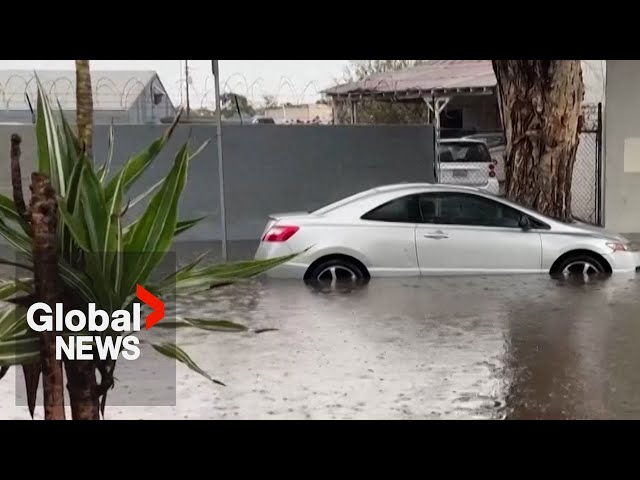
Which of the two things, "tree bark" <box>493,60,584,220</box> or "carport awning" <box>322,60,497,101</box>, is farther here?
"carport awning" <box>322,60,497,101</box>

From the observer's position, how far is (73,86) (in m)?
14.0

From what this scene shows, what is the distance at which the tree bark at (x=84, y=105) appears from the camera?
4453 mm

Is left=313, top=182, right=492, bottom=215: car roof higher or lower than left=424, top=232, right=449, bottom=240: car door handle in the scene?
higher

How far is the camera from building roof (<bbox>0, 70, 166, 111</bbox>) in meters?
13.3

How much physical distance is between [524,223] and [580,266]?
33.8 inches

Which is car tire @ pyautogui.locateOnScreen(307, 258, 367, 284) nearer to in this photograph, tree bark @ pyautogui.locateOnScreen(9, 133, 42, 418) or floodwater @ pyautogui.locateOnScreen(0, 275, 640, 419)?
floodwater @ pyautogui.locateOnScreen(0, 275, 640, 419)

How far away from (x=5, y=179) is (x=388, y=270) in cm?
696

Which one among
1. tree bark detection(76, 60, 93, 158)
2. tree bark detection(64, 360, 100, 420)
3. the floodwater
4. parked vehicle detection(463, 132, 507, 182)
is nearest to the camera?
tree bark detection(64, 360, 100, 420)

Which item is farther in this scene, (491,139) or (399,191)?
(491,139)

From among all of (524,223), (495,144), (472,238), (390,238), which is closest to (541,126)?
(524,223)

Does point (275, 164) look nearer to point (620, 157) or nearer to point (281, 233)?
point (281, 233)

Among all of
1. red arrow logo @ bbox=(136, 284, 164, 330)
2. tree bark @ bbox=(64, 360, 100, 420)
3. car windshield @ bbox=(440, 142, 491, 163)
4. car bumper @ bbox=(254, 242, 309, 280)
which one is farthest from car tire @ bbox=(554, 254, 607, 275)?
car windshield @ bbox=(440, 142, 491, 163)

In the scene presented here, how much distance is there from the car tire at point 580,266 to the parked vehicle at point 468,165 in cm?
742

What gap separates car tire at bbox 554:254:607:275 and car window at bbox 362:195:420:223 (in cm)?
182
